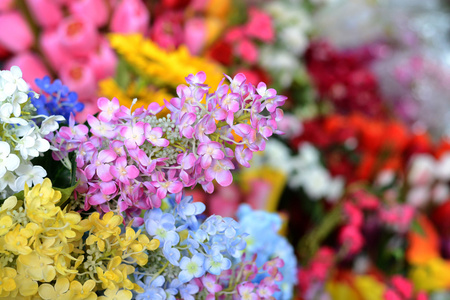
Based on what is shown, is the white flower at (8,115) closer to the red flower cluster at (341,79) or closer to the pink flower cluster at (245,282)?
the pink flower cluster at (245,282)

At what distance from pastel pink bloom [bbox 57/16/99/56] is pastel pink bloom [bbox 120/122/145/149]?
1.85 feet

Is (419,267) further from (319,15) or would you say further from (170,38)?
(319,15)

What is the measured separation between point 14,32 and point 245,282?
0.68 metres

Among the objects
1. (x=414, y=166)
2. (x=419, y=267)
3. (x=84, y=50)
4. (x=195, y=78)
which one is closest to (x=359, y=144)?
→ (x=414, y=166)

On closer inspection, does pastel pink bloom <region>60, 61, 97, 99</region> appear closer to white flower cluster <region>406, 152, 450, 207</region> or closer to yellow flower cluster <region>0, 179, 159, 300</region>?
yellow flower cluster <region>0, 179, 159, 300</region>

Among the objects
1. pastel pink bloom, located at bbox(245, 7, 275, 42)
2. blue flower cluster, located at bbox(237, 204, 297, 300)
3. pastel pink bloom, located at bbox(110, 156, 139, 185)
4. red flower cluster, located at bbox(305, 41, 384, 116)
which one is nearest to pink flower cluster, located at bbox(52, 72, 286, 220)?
pastel pink bloom, located at bbox(110, 156, 139, 185)

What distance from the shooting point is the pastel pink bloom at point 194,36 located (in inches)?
33.4

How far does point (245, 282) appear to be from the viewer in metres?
0.28

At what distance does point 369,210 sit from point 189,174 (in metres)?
0.64

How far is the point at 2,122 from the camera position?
239mm

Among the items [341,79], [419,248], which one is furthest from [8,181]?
[341,79]

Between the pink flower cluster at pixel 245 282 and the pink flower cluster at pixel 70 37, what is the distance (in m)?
0.50

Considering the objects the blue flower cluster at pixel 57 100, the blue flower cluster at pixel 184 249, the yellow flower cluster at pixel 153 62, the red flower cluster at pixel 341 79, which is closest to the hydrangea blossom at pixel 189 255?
the blue flower cluster at pixel 184 249

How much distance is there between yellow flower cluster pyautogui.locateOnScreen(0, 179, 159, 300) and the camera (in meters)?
0.22
